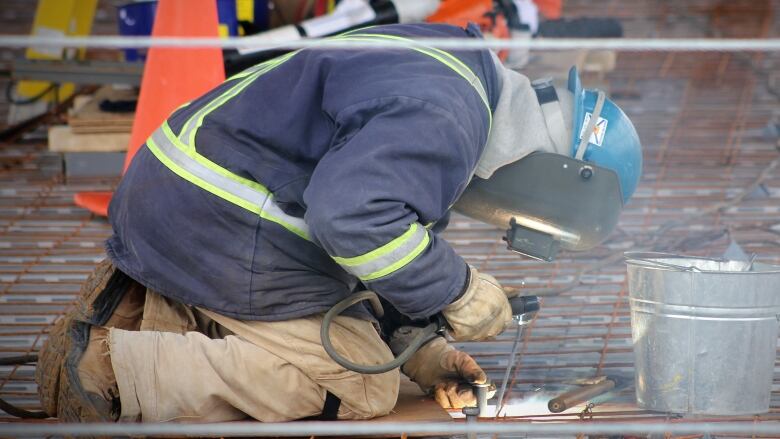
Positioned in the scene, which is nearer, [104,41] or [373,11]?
[104,41]

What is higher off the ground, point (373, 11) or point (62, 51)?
point (373, 11)

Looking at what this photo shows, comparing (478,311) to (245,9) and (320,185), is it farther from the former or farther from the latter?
(245,9)

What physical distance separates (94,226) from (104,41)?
2996 mm

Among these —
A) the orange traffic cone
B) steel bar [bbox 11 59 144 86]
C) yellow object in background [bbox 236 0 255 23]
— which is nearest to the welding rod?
the orange traffic cone

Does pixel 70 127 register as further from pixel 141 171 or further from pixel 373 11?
pixel 141 171

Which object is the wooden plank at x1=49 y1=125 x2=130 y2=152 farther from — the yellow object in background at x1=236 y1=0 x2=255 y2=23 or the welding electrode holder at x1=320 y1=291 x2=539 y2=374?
the welding electrode holder at x1=320 y1=291 x2=539 y2=374

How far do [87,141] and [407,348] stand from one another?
2.85 m

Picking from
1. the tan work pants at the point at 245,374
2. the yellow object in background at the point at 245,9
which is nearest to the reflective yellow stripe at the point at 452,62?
the tan work pants at the point at 245,374

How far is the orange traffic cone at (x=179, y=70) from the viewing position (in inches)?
163

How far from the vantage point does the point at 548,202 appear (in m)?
2.76

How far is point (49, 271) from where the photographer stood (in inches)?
156

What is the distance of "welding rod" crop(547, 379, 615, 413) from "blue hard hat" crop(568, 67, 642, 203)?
525mm

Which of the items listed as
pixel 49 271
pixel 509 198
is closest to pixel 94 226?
pixel 49 271

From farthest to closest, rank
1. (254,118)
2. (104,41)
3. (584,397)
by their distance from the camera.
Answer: (584,397), (254,118), (104,41)
